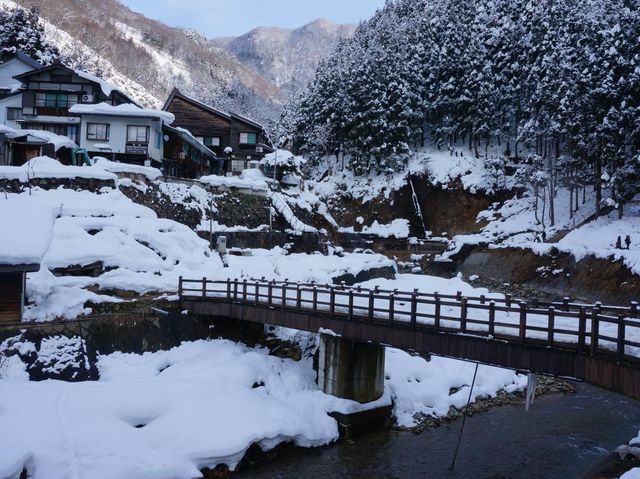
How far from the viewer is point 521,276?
37406 mm

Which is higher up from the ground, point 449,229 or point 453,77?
point 453,77

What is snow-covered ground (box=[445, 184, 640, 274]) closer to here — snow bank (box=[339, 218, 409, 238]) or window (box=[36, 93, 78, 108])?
snow bank (box=[339, 218, 409, 238])

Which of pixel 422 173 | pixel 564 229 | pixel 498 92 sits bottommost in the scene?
pixel 564 229

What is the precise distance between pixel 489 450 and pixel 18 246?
18.8 m

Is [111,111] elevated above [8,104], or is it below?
below

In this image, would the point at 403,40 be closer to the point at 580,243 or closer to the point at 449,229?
the point at 449,229

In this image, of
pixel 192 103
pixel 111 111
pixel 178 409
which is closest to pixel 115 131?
pixel 111 111

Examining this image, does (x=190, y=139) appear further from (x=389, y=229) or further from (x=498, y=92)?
(x=498, y=92)

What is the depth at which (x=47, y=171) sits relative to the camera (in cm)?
3000

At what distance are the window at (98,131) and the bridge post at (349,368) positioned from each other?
30.8 metres

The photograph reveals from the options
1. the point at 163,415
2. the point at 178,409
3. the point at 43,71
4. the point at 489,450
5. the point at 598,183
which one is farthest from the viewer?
the point at 43,71

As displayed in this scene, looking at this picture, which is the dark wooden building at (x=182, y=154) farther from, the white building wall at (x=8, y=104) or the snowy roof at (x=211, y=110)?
the white building wall at (x=8, y=104)

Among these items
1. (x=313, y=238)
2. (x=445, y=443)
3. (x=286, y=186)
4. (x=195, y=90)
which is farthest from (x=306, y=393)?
(x=195, y=90)

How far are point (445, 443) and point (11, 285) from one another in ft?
58.5
